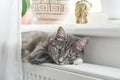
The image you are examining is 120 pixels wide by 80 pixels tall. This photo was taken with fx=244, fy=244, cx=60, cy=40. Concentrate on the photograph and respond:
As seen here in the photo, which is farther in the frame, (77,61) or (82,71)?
(77,61)

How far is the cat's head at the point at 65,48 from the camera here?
2.94 ft

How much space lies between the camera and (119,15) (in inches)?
37.7

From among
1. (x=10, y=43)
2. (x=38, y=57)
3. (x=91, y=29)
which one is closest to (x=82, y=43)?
(x=91, y=29)

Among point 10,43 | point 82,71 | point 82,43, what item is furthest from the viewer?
point 10,43

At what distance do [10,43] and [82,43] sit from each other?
33cm

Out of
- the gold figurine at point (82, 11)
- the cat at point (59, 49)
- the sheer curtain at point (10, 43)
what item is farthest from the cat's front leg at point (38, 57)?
the gold figurine at point (82, 11)

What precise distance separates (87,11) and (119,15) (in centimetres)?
17

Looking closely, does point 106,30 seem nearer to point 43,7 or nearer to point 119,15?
point 119,15

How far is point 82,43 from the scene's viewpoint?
90 centimetres

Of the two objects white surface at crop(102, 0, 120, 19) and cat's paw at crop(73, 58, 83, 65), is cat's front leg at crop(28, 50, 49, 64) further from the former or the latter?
white surface at crop(102, 0, 120, 19)

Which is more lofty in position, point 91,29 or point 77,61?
point 91,29

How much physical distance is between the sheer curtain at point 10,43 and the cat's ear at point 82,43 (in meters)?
0.28

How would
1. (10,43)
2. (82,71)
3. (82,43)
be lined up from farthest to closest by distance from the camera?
1. (10,43)
2. (82,43)
3. (82,71)

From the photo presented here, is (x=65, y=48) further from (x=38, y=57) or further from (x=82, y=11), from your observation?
(x=82, y=11)
